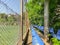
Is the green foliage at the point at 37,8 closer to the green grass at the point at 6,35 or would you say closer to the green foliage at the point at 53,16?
the green foliage at the point at 53,16

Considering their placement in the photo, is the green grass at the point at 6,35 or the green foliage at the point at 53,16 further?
the green foliage at the point at 53,16

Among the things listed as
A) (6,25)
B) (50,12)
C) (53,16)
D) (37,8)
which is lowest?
(53,16)

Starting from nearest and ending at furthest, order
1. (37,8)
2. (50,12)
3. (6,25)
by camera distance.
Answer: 1. (6,25)
2. (37,8)
3. (50,12)

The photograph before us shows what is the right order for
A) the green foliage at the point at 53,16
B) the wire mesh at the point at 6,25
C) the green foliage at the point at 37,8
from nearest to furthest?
the wire mesh at the point at 6,25 → the green foliage at the point at 53,16 → the green foliage at the point at 37,8

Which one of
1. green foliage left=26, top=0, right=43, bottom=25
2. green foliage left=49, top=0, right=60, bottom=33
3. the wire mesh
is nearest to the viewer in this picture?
the wire mesh

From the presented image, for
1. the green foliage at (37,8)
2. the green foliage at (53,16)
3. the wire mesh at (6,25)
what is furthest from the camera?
the green foliage at (37,8)

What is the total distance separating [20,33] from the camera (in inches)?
131

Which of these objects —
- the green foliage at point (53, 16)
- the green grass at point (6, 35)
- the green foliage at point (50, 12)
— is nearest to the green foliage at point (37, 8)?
the green foliage at point (50, 12)

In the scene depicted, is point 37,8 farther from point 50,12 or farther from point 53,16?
point 53,16

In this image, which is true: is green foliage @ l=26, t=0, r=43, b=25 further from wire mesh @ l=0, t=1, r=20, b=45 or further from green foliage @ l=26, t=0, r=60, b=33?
wire mesh @ l=0, t=1, r=20, b=45

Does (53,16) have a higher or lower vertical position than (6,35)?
lower

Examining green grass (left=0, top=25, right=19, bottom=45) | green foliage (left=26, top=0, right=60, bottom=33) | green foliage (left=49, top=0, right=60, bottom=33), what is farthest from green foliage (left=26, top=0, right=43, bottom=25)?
green grass (left=0, top=25, right=19, bottom=45)

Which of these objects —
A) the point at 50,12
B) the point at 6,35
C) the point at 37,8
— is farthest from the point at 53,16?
the point at 6,35

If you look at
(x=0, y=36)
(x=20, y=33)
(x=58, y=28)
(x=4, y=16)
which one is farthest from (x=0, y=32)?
(x=58, y=28)
